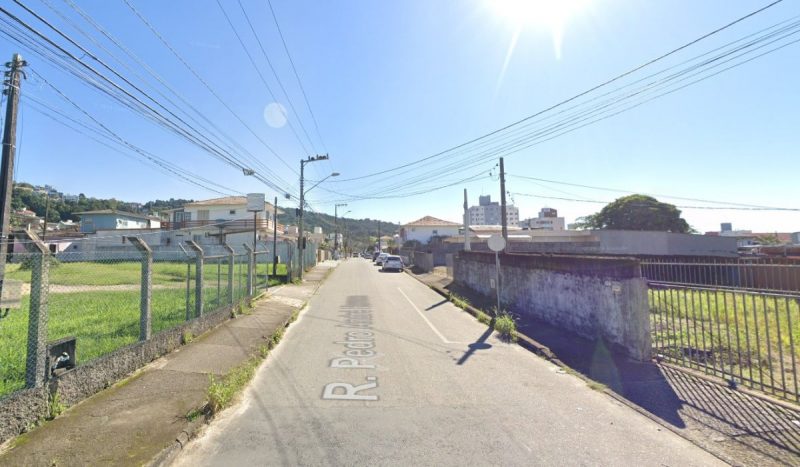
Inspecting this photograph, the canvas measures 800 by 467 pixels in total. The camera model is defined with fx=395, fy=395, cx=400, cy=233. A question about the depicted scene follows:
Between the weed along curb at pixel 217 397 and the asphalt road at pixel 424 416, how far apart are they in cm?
12

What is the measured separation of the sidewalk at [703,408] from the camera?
13.2ft

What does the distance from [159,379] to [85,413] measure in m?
1.27

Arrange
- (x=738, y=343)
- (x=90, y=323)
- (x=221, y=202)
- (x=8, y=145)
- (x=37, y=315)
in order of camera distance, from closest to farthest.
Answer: (x=37, y=315) < (x=738, y=343) < (x=90, y=323) < (x=8, y=145) < (x=221, y=202)

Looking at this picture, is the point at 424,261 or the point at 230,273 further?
the point at 424,261

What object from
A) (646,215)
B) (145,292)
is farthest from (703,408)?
(646,215)

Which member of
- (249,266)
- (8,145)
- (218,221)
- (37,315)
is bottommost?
(37,315)

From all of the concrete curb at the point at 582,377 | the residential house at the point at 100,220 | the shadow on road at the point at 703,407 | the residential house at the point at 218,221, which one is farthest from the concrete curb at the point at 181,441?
the residential house at the point at 100,220

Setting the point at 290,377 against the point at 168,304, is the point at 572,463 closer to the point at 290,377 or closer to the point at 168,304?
the point at 290,377

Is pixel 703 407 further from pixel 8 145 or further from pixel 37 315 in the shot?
pixel 8 145

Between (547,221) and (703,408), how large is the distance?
319 feet

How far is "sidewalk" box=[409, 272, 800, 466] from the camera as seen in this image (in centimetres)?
404

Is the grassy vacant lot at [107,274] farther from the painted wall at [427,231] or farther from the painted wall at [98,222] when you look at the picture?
the painted wall at [427,231]

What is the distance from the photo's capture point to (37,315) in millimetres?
4430

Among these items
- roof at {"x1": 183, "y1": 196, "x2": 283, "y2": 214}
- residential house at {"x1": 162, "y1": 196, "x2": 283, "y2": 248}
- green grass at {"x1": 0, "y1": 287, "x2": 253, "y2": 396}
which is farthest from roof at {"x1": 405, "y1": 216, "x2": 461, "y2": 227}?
green grass at {"x1": 0, "y1": 287, "x2": 253, "y2": 396}
